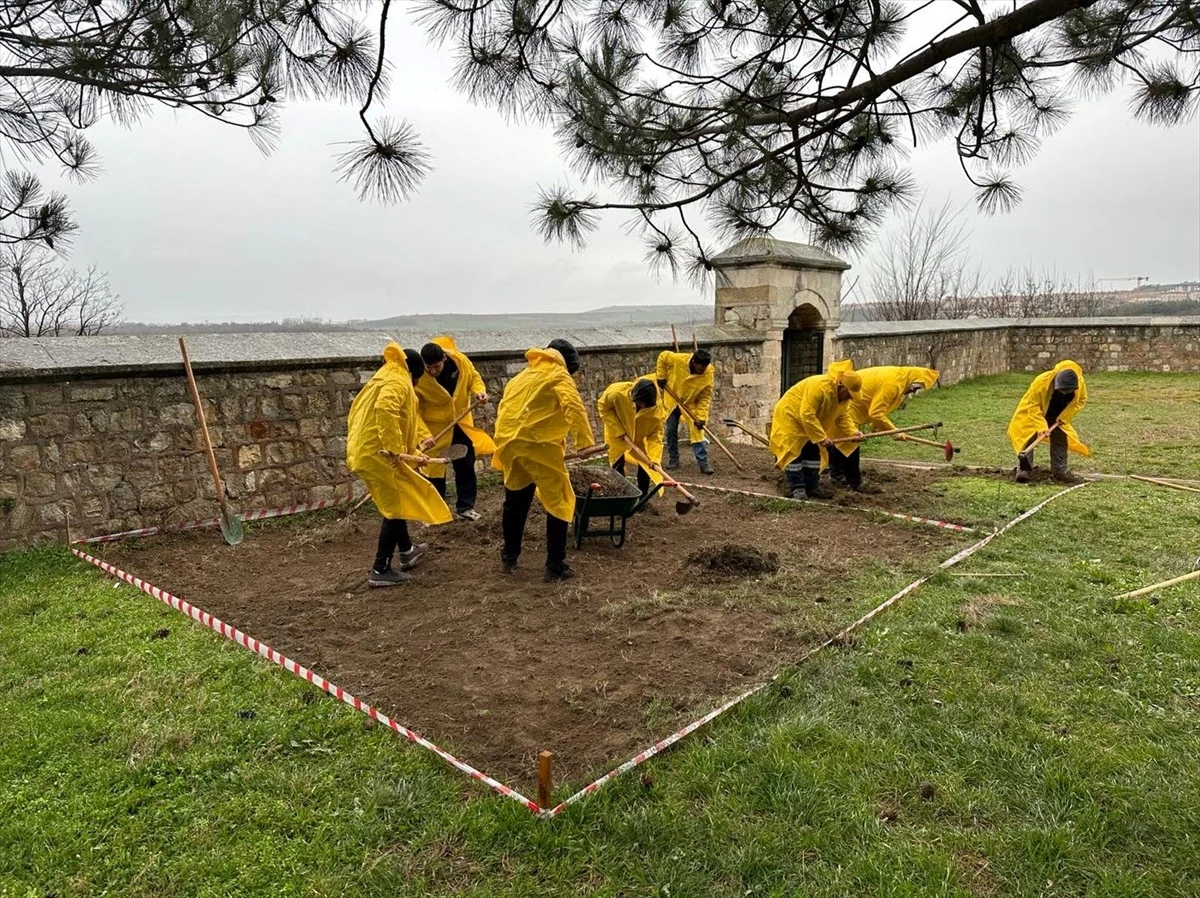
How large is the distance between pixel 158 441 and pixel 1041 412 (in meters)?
8.48

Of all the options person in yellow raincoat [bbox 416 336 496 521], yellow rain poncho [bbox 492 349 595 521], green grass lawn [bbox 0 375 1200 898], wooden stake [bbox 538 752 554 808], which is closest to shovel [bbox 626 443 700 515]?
yellow rain poncho [bbox 492 349 595 521]

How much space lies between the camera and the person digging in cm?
Result: 610

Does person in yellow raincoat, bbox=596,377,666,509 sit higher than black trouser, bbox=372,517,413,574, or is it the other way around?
person in yellow raincoat, bbox=596,377,666,509

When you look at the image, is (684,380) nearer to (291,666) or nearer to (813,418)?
(813,418)

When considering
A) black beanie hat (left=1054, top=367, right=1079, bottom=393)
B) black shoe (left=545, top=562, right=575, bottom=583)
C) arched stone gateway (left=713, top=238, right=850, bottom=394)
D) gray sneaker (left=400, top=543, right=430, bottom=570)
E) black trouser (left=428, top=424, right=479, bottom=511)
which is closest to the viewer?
black shoe (left=545, top=562, right=575, bottom=583)

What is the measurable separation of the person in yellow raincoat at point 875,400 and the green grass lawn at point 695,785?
12.4 ft

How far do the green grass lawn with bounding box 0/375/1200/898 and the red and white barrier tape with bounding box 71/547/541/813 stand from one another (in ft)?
0.17

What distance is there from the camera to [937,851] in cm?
239

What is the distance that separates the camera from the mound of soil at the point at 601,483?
5.88 m

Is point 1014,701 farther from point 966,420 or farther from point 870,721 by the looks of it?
point 966,420

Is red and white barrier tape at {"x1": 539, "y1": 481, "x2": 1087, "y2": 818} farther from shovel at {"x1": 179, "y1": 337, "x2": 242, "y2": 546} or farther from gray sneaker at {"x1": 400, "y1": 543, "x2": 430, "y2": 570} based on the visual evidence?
shovel at {"x1": 179, "y1": 337, "x2": 242, "y2": 546}

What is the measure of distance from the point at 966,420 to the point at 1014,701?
10.8 m

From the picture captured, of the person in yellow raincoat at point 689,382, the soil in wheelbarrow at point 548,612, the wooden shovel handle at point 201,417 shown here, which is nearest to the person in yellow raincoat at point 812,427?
the soil in wheelbarrow at point 548,612

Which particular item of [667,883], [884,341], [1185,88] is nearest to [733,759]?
[667,883]
